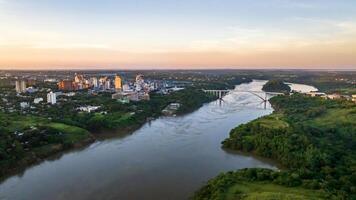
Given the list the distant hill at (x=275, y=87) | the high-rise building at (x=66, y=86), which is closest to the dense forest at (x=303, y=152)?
the distant hill at (x=275, y=87)

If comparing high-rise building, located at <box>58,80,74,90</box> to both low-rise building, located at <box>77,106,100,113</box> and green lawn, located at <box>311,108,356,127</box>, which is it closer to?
low-rise building, located at <box>77,106,100,113</box>

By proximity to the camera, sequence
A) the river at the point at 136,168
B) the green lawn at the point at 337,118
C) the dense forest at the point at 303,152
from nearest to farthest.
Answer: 1. the dense forest at the point at 303,152
2. the river at the point at 136,168
3. the green lawn at the point at 337,118

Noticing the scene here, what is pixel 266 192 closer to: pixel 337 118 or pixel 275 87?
pixel 337 118

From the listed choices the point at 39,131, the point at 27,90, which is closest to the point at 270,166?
the point at 39,131

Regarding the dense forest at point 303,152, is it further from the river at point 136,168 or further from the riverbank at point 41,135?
the riverbank at point 41,135

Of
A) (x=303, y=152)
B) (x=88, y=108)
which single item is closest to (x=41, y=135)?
(x=88, y=108)

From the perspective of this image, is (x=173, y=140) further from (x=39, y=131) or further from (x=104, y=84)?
(x=104, y=84)
